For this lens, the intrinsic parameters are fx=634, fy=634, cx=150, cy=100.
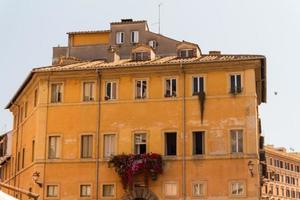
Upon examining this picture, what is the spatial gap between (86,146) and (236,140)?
9.20 meters

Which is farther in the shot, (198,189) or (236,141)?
(236,141)

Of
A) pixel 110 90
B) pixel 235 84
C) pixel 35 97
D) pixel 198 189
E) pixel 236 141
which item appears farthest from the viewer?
pixel 35 97

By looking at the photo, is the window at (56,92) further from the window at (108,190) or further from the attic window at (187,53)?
the attic window at (187,53)

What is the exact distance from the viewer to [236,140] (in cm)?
3681

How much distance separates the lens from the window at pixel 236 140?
3662cm

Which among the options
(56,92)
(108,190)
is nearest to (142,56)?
(56,92)

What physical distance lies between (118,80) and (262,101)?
12.1 metres

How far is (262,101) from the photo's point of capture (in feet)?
151

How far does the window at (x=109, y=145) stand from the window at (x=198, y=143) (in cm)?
496

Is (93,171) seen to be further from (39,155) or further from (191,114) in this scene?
(191,114)

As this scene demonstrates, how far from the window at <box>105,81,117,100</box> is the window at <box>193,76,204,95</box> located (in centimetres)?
500

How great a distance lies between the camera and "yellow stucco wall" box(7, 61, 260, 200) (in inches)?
1441

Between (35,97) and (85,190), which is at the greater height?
(35,97)

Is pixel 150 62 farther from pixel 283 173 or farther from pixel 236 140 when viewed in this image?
pixel 283 173
